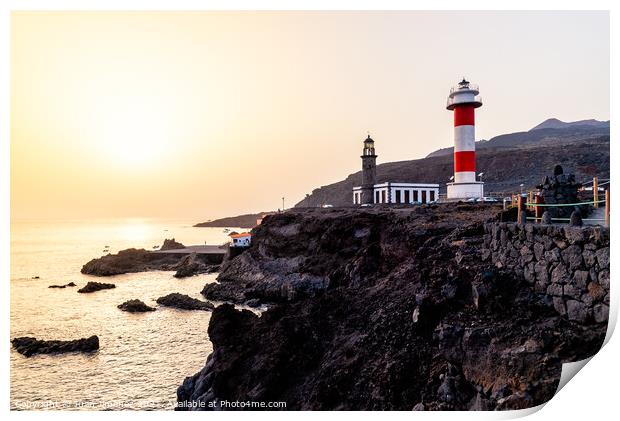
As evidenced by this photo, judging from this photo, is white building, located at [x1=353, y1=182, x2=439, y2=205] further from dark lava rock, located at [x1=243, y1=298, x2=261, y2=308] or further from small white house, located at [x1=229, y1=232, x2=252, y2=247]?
dark lava rock, located at [x1=243, y1=298, x2=261, y2=308]

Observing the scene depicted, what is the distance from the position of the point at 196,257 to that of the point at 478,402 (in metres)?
32.0

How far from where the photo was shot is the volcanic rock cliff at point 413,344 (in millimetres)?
4617

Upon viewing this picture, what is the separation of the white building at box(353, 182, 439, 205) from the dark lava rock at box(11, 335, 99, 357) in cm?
2155

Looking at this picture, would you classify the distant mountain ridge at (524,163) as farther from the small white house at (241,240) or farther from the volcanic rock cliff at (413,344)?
the volcanic rock cliff at (413,344)

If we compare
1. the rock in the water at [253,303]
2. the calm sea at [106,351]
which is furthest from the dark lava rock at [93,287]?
the rock in the water at [253,303]

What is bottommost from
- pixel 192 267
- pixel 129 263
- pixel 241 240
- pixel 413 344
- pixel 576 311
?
pixel 129 263

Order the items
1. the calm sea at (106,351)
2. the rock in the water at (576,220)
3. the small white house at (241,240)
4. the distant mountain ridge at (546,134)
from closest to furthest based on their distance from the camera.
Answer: the rock in the water at (576,220) < the calm sea at (106,351) < the small white house at (241,240) < the distant mountain ridge at (546,134)

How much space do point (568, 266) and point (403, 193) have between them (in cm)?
2576

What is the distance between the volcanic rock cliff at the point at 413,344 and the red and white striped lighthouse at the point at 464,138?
386 inches

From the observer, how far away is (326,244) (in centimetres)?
2131

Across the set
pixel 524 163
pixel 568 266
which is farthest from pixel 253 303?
pixel 524 163

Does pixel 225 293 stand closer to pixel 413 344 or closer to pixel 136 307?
pixel 136 307

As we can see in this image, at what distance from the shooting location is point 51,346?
1280cm
